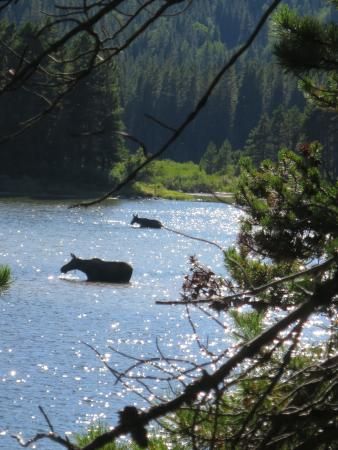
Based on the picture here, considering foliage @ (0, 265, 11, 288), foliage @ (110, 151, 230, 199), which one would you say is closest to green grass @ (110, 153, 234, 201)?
foliage @ (110, 151, 230, 199)

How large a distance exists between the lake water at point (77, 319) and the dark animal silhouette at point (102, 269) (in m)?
0.30

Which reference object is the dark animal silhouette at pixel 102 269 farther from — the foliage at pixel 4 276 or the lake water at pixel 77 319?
the foliage at pixel 4 276

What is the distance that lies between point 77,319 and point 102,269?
775 cm

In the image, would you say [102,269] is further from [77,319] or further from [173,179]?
[173,179]

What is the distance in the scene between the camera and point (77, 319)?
901 inches

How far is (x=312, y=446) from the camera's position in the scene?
79.7 inches

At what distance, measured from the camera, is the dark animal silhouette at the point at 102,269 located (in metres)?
30.1

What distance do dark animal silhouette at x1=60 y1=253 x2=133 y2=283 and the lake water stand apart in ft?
0.99

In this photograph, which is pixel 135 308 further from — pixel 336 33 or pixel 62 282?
pixel 336 33

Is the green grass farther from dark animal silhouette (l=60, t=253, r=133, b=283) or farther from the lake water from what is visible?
dark animal silhouette (l=60, t=253, r=133, b=283)

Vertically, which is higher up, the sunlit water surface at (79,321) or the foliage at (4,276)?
the foliage at (4,276)

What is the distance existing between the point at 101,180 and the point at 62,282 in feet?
132

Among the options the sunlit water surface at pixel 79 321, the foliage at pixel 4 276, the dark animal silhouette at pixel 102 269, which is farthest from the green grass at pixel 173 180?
the foliage at pixel 4 276

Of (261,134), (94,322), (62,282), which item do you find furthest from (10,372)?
(261,134)
